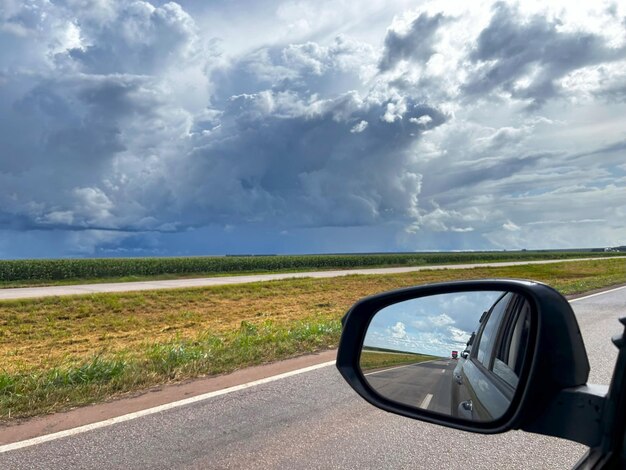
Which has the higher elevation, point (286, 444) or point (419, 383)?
point (419, 383)

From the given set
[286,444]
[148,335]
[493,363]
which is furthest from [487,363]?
[148,335]

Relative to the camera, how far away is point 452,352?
1767 millimetres

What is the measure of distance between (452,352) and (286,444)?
103 inches

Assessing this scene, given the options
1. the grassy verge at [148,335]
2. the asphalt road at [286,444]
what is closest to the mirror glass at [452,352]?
the asphalt road at [286,444]

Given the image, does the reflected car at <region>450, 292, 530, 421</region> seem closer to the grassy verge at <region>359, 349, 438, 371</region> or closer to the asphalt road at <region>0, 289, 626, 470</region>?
the grassy verge at <region>359, 349, 438, 371</region>

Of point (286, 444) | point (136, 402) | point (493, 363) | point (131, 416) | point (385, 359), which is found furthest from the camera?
point (136, 402)

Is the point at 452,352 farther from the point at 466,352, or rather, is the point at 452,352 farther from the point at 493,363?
the point at 493,363

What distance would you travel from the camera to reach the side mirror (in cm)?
126

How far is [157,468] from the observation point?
141 inches

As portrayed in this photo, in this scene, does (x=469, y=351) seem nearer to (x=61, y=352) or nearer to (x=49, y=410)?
(x=49, y=410)

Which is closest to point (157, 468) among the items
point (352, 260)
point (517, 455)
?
point (517, 455)

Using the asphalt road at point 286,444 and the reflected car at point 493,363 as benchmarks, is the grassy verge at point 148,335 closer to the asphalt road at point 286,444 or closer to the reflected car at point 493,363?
the asphalt road at point 286,444

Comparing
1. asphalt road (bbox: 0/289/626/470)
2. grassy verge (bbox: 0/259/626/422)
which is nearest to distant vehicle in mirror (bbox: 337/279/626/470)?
asphalt road (bbox: 0/289/626/470)

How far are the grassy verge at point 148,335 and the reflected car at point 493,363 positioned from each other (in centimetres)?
474
